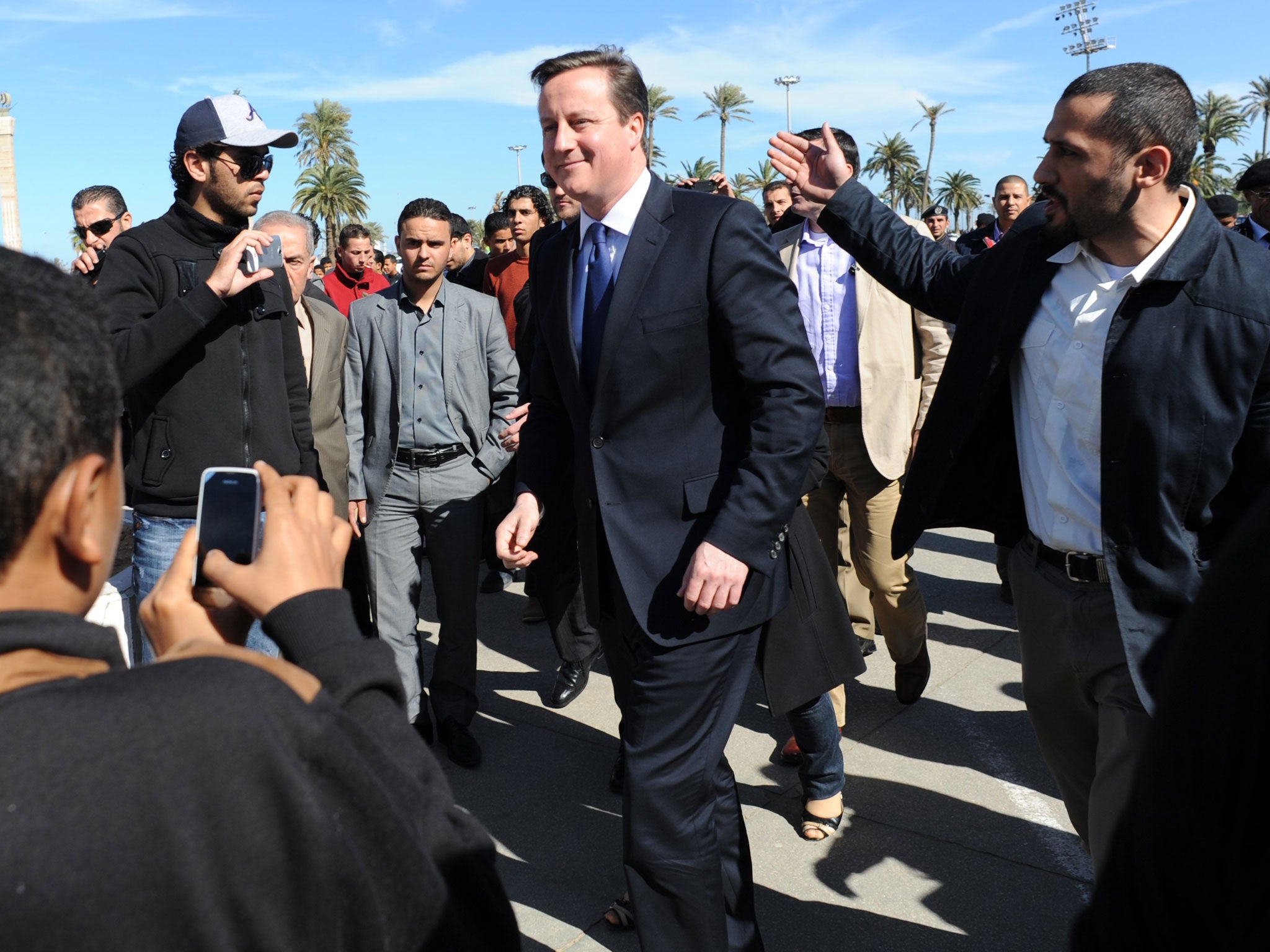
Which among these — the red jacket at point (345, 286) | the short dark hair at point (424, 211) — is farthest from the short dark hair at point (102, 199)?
the short dark hair at point (424, 211)

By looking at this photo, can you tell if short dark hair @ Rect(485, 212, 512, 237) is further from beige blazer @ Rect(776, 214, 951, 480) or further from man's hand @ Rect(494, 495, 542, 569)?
man's hand @ Rect(494, 495, 542, 569)

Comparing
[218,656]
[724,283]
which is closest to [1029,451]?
[724,283]

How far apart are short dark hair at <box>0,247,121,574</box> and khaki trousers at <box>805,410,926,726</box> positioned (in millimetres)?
3696

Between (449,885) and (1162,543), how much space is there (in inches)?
72.6

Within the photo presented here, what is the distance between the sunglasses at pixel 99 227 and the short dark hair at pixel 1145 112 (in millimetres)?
6030

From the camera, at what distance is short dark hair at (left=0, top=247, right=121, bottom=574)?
3.08ft

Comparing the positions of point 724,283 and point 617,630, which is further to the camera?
point 617,630

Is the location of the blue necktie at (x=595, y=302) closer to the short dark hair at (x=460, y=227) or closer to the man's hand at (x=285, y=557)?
the man's hand at (x=285, y=557)

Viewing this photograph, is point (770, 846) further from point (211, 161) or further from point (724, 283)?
point (211, 161)

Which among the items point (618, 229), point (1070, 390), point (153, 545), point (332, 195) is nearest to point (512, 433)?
point (153, 545)

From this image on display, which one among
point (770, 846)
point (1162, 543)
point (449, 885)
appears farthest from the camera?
point (770, 846)

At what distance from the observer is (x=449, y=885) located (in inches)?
45.9

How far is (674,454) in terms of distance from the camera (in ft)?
8.89

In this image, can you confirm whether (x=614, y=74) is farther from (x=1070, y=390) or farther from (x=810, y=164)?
(x=1070, y=390)
